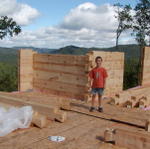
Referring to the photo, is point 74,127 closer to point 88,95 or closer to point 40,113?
point 40,113

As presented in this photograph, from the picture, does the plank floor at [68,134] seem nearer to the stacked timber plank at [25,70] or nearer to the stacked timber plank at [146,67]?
the stacked timber plank at [25,70]

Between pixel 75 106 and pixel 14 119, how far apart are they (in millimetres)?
2547

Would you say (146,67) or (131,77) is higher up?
(146,67)

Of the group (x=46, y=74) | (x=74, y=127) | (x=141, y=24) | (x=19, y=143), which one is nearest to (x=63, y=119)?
(x=74, y=127)

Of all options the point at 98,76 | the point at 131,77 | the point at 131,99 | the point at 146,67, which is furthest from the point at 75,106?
the point at 131,77

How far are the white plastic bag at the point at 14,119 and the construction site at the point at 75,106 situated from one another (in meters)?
0.10

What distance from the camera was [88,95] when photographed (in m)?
8.23

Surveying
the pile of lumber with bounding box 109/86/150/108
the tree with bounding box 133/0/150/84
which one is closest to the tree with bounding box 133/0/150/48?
the tree with bounding box 133/0/150/84

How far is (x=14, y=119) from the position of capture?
195 inches

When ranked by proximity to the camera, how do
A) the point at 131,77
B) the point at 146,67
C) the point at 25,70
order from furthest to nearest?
the point at 131,77, the point at 146,67, the point at 25,70

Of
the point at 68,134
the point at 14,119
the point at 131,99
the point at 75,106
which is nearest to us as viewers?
the point at 68,134

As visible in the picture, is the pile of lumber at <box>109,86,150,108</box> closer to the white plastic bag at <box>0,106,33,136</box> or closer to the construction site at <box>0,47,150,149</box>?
the construction site at <box>0,47,150,149</box>

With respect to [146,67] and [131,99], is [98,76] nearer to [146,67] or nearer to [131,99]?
[131,99]

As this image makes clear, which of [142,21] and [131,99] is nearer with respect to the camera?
[131,99]
